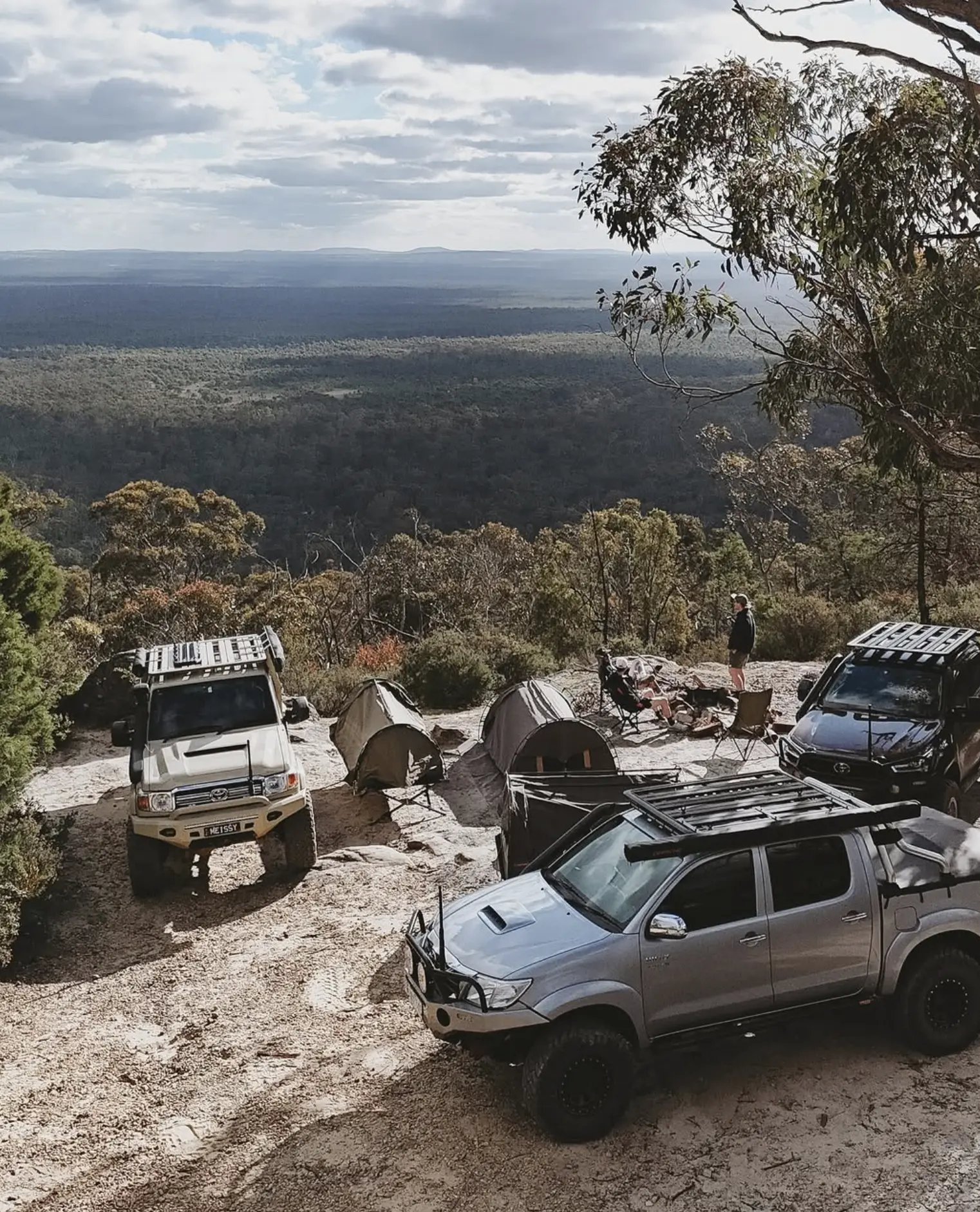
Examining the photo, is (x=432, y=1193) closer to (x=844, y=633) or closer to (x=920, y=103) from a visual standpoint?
(x=920, y=103)

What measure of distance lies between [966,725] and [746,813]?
5392 mm

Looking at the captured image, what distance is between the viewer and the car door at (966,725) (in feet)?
35.6

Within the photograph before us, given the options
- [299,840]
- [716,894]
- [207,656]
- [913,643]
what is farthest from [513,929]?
[913,643]

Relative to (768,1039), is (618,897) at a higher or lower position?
higher

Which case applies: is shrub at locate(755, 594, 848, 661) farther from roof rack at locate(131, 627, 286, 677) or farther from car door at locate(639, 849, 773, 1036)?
car door at locate(639, 849, 773, 1036)

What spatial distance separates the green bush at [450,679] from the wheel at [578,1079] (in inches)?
501

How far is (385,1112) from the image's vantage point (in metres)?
6.40

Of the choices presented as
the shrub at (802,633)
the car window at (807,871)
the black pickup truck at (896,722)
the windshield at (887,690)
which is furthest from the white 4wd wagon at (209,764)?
the shrub at (802,633)

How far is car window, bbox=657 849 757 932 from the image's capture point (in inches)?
242

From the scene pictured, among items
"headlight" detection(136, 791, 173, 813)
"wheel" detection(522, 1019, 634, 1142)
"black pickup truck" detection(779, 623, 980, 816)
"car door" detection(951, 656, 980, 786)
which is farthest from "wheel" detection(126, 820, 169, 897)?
"car door" detection(951, 656, 980, 786)

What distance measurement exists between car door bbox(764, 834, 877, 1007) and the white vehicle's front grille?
5272 mm

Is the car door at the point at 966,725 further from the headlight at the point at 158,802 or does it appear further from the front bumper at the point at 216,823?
the headlight at the point at 158,802

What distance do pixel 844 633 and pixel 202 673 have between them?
48.9 ft

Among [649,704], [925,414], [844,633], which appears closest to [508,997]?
[649,704]
